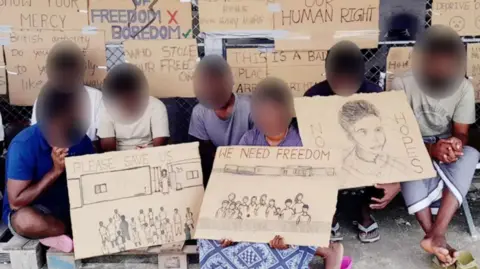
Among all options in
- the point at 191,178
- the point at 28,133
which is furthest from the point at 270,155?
the point at 28,133

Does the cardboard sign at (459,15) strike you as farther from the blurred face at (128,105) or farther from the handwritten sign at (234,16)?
the blurred face at (128,105)

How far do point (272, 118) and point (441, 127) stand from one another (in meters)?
1.09

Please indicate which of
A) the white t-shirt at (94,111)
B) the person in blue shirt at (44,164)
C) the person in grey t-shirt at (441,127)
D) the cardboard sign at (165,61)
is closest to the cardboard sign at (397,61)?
the person in grey t-shirt at (441,127)

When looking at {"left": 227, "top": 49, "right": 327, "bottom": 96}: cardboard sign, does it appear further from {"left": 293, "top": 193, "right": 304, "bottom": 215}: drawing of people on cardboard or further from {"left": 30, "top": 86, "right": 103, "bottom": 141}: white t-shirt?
{"left": 293, "top": 193, "right": 304, "bottom": 215}: drawing of people on cardboard

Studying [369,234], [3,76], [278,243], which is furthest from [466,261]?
[3,76]

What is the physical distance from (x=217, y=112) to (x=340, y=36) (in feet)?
3.45

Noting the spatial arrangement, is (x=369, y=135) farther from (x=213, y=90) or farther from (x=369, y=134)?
(x=213, y=90)

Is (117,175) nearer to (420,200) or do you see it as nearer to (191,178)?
(191,178)

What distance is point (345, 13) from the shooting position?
12.6 feet

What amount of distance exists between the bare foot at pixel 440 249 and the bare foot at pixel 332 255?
0.47m

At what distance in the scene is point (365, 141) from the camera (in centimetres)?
309

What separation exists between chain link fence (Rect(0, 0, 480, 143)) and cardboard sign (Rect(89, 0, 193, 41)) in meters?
0.08

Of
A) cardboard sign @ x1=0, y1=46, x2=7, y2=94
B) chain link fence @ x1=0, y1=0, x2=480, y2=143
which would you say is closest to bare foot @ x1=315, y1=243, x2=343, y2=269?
chain link fence @ x1=0, y1=0, x2=480, y2=143

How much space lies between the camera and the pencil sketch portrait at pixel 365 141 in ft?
9.85
